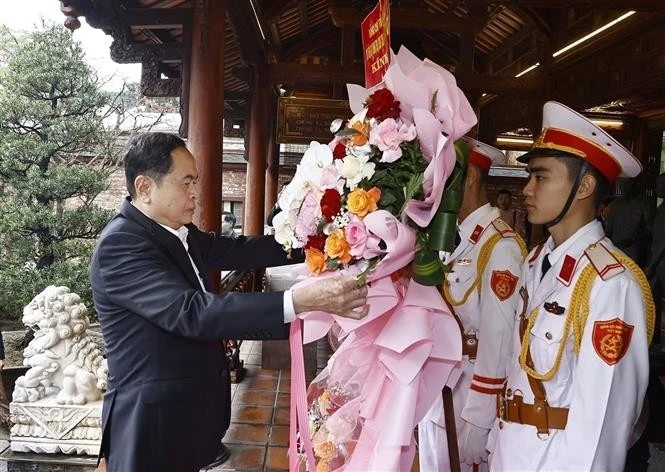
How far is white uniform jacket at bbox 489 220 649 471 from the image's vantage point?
5.15ft

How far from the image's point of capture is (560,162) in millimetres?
1831

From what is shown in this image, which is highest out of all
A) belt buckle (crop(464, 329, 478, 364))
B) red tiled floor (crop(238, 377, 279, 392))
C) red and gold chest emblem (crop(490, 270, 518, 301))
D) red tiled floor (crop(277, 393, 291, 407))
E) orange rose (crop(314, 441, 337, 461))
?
red and gold chest emblem (crop(490, 270, 518, 301))

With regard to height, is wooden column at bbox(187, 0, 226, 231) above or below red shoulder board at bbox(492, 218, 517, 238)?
above

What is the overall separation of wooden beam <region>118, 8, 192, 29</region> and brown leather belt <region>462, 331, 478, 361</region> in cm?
268

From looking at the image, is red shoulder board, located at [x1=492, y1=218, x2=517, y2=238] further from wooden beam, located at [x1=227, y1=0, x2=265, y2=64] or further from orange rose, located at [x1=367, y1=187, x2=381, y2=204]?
wooden beam, located at [x1=227, y1=0, x2=265, y2=64]

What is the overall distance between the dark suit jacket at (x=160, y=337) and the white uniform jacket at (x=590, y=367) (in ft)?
2.71

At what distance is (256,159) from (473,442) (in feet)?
18.3

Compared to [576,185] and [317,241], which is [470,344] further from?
[317,241]

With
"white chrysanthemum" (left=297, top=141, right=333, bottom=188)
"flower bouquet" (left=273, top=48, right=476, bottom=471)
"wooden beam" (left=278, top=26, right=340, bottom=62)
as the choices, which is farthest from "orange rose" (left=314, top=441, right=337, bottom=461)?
"wooden beam" (left=278, top=26, right=340, bottom=62)

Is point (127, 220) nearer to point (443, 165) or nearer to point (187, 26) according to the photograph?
point (443, 165)

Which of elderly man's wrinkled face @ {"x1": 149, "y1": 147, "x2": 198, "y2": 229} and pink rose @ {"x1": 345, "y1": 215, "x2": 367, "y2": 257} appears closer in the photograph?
pink rose @ {"x1": 345, "y1": 215, "x2": 367, "y2": 257}

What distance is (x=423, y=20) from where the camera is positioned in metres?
6.69

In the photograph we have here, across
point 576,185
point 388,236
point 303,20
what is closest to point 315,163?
point 388,236

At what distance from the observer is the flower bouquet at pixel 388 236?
1.36 metres
